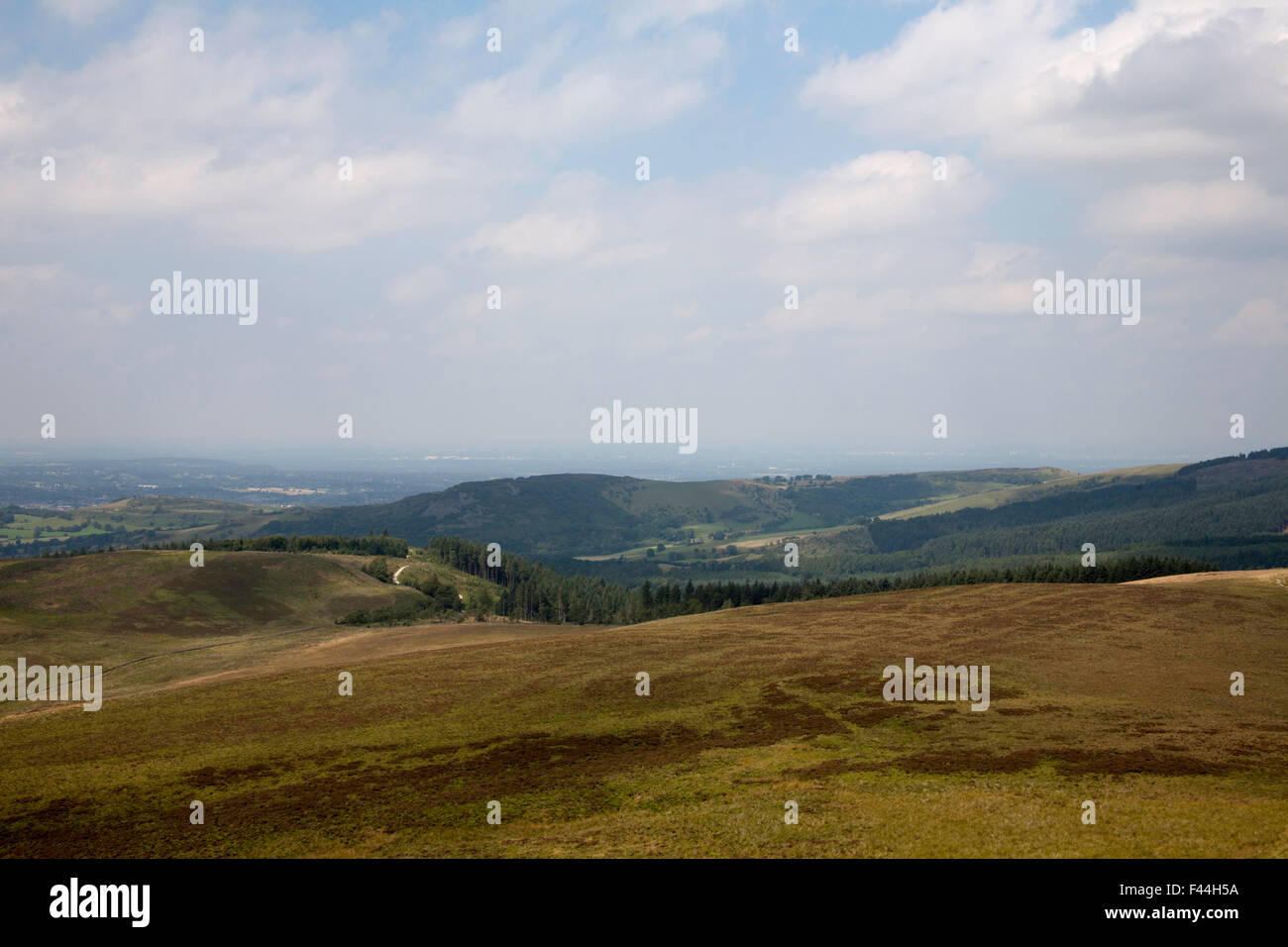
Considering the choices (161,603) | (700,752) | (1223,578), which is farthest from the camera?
(161,603)

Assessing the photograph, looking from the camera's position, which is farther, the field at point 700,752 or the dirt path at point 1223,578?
the dirt path at point 1223,578

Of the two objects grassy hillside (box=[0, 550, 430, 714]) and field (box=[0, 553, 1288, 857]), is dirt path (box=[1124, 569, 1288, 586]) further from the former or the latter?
grassy hillside (box=[0, 550, 430, 714])

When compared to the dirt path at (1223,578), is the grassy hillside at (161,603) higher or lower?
lower

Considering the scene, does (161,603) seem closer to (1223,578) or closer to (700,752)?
(700,752)

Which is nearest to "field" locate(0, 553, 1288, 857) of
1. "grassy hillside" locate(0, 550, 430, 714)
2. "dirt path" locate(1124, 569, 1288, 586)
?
"dirt path" locate(1124, 569, 1288, 586)

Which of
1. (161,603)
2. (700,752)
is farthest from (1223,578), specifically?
(161,603)

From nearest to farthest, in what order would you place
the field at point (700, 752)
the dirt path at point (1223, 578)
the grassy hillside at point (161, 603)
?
the field at point (700, 752), the dirt path at point (1223, 578), the grassy hillside at point (161, 603)

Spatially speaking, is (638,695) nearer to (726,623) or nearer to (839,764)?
(839,764)

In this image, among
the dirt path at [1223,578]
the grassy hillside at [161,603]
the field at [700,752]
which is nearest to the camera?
the field at [700,752]

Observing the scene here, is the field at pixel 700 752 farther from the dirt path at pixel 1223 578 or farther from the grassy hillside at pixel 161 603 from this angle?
the grassy hillside at pixel 161 603

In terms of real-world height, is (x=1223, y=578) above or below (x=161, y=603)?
above

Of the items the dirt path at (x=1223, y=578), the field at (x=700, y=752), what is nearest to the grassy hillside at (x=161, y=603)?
the field at (x=700, y=752)
